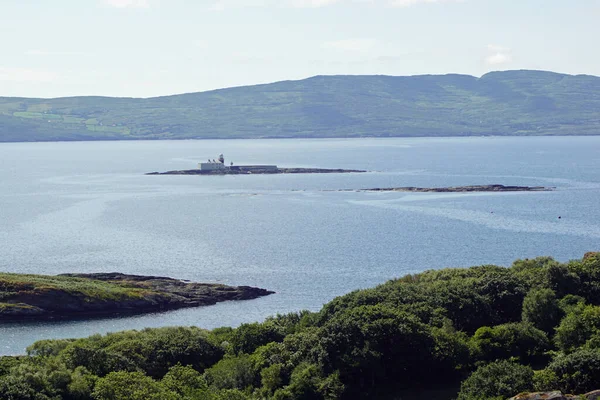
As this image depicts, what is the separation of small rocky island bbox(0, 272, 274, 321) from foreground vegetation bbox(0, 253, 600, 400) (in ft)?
74.4

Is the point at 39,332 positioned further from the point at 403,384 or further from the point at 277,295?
the point at 403,384

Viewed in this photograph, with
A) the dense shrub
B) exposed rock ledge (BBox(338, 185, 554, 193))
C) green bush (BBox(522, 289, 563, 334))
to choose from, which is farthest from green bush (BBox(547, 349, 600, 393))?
exposed rock ledge (BBox(338, 185, 554, 193))

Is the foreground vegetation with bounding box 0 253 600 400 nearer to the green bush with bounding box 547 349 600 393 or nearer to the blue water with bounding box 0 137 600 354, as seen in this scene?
the green bush with bounding box 547 349 600 393

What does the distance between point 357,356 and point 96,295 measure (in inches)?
1506

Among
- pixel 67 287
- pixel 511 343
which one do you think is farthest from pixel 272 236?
pixel 511 343

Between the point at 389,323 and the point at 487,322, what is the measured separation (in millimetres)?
10976

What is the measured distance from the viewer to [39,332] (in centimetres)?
6425

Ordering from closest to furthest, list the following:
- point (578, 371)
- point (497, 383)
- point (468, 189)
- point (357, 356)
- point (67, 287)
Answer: point (497, 383)
point (578, 371)
point (357, 356)
point (67, 287)
point (468, 189)

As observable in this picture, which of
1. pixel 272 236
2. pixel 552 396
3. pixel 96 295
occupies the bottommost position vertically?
pixel 96 295

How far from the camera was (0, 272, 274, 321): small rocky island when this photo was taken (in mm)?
70688

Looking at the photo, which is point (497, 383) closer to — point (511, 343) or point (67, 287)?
point (511, 343)

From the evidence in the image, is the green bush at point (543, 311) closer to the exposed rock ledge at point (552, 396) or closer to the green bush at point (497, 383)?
the green bush at point (497, 383)

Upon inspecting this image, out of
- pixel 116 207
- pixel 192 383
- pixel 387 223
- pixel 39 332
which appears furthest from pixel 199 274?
pixel 116 207

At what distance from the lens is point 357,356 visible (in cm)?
4112
